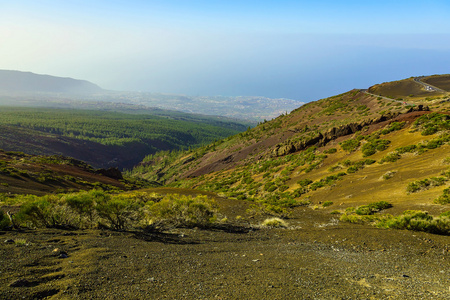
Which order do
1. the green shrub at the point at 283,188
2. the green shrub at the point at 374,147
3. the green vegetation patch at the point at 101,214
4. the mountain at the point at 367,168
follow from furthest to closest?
1. the green shrub at the point at 283,188
2. the green shrub at the point at 374,147
3. the mountain at the point at 367,168
4. the green vegetation patch at the point at 101,214

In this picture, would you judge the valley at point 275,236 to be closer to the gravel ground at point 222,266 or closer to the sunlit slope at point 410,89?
the gravel ground at point 222,266

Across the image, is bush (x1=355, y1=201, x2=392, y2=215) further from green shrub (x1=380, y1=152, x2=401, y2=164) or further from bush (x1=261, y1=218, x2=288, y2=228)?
green shrub (x1=380, y1=152, x2=401, y2=164)

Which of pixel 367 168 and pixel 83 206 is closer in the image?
pixel 83 206

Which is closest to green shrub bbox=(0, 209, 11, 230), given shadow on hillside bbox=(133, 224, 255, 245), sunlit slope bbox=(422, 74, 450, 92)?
shadow on hillside bbox=(133, 224, 255, 245)

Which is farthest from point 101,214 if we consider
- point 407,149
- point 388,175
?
point 407,149

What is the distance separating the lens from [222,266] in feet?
24.9

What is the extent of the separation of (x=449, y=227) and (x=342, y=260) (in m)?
5.95

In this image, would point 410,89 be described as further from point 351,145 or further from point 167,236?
point 167,236

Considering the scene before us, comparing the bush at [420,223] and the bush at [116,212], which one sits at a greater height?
the bush at [420,223]

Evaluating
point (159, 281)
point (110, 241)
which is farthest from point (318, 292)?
point (110, 241)

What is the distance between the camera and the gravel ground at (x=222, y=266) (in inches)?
215

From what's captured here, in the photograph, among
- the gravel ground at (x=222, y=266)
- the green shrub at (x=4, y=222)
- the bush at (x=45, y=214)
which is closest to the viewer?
the gravel ground at (x=222, y=266)

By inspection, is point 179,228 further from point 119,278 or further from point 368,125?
point 368,125

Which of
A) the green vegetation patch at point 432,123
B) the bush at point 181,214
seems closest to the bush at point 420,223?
the bush at point 181,214
